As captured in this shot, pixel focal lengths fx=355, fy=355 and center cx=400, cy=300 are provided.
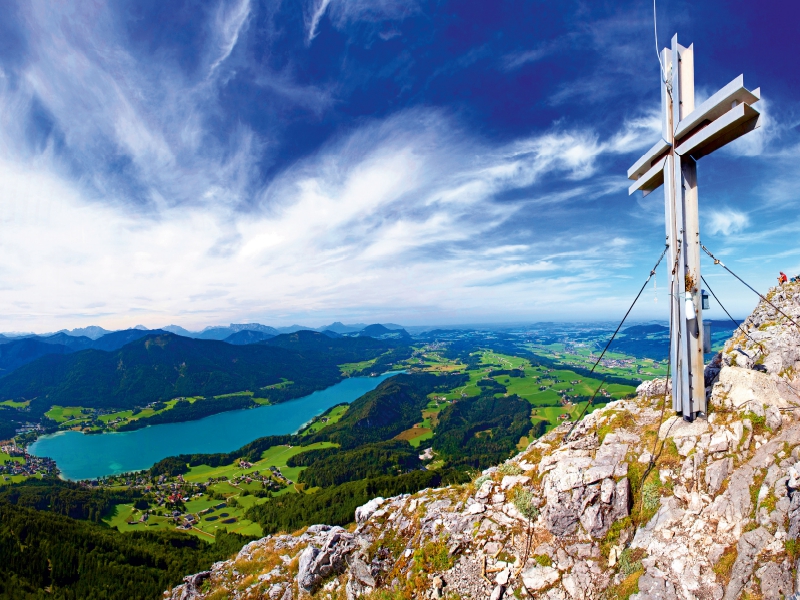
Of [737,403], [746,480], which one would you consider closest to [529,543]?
[746,480]

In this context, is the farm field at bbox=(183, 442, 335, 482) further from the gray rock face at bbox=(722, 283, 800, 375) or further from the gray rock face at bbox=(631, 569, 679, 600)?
the gray rock face at bbox=(631, 569, 679, 600)

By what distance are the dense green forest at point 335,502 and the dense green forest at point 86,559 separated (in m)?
9.42

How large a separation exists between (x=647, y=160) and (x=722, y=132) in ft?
6.18

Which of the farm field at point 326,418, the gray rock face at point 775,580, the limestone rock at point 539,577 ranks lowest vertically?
the farm field at point 326,418

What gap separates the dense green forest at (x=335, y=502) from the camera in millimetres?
63219

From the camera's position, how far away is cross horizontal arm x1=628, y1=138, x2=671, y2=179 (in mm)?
9259

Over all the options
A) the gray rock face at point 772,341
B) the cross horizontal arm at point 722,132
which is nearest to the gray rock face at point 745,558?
the gray rock face at point 772,341

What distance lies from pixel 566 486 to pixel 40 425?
285113 millimetres

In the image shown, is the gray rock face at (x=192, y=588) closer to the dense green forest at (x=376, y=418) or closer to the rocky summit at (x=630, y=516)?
the rocky summit at (x=630, y=516)

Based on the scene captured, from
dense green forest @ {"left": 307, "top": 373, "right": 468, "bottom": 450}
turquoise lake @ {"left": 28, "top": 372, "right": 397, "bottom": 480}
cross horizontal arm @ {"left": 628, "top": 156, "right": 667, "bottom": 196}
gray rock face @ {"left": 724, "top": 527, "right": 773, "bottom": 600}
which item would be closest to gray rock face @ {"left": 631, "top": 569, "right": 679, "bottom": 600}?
gray rock face @ {"left": 724, "top": 527, "right": 773, "bottom": 600}

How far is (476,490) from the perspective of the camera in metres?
10.8

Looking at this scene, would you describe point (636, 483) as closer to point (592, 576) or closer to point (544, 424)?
point (592, 576)

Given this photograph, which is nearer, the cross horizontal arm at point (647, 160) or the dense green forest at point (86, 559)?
the cross horizontal arm at point (647, 160)

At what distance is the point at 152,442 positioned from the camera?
158500 millimetres
